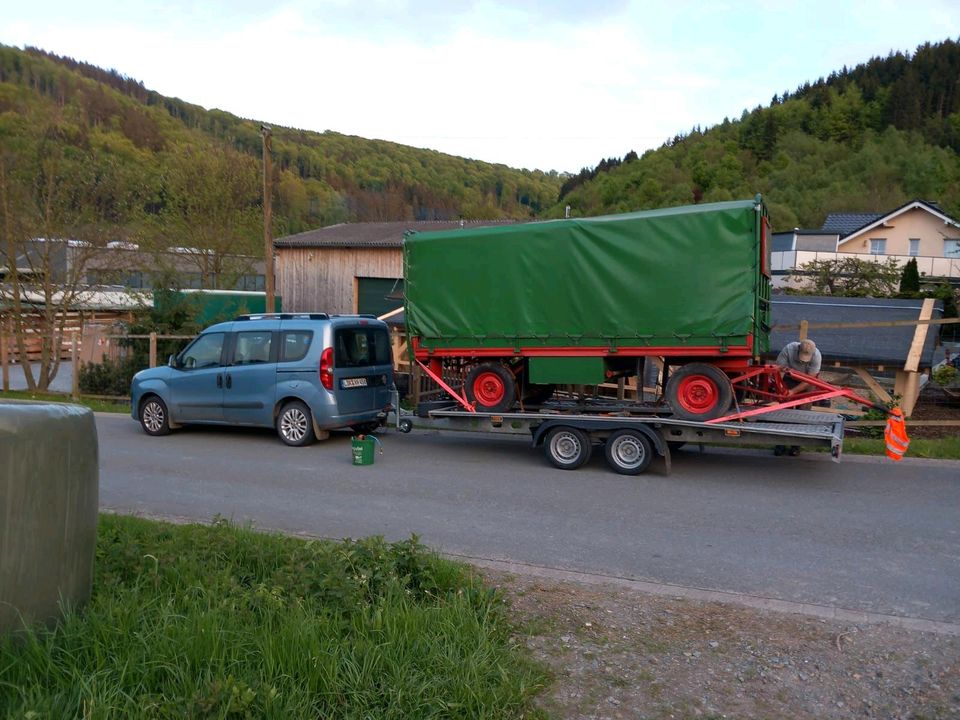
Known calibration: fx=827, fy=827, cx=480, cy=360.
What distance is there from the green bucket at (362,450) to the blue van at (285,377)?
1.51 meters

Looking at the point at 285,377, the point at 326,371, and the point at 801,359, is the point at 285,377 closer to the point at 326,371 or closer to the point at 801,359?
the point at 326,371

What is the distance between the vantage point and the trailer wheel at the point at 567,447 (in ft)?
34.0

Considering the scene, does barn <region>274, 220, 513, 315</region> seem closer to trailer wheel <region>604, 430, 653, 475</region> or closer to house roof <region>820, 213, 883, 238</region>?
trailer wheel <region>604, 430, 653, 475</region>

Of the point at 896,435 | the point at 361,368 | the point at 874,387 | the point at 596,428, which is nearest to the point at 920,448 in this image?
the point at 896,435

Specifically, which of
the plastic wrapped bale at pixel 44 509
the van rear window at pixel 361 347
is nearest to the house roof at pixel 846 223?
the van rear window at pixel 361 347

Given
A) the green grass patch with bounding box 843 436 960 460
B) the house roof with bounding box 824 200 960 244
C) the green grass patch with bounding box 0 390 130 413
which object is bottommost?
the green grass patch with bounding box 0 390 130 413

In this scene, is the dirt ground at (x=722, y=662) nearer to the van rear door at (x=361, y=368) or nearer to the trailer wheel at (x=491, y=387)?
the trailer wheel at (x=491, y=387)

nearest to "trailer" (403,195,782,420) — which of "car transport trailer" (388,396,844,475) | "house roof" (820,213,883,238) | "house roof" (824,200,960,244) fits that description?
"car transport trailer" (388,396,844,475)

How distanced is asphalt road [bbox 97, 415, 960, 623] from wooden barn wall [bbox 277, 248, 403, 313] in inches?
898

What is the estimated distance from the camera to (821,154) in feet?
311

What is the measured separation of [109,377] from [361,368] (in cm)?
1025

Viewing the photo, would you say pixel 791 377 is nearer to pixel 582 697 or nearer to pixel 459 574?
pixel 459 574

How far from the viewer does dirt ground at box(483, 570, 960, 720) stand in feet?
13.1

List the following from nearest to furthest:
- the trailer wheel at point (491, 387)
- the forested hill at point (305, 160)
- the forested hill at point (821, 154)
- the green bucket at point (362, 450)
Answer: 1. the green bucket at point (362, 450)
2. the trailer wheel at point (491, 387)
3. the forested hill at point (305, 160)
4. the forested hill at point (821, 154)
